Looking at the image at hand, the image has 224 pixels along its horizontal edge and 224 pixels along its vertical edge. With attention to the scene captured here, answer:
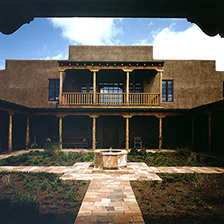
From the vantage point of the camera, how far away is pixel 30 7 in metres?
1.56

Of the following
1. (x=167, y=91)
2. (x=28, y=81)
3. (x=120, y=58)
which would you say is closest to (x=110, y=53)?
(x=120, y=58)

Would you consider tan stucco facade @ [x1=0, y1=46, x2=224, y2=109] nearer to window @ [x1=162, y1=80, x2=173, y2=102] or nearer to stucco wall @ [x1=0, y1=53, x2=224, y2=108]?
stucco wall @ [x1=0, y1=53, x2=224, y2=108]

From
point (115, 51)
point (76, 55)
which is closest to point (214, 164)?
point (115, 51)

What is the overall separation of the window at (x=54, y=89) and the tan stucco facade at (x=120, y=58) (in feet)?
0.91

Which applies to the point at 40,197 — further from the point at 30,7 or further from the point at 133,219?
the point at 30,7

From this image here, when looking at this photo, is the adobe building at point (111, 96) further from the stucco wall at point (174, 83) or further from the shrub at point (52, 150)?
the shrub at point (52, 150)

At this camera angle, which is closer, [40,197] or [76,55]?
[40,197]

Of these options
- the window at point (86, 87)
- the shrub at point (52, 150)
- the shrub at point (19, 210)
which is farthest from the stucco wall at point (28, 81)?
the shrub at point (19, 210)

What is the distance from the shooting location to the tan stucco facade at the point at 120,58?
48.0 ft

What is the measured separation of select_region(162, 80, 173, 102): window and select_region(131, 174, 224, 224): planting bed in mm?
9589

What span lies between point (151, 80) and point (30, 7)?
1370 cm

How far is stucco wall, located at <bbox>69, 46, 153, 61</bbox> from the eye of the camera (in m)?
15.0

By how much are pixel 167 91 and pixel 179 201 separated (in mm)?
11856

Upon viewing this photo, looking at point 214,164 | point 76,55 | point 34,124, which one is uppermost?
point 76,55
